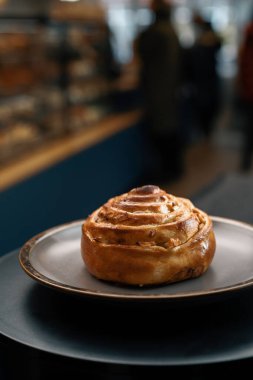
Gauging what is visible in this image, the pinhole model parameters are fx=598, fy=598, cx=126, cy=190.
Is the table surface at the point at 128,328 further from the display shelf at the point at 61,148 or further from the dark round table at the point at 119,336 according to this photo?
the display shelf at the point at 61,148

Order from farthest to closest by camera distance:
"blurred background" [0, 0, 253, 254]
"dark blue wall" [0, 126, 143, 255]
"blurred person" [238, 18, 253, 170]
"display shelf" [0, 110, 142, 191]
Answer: "blurred person" [238, 18, 253, 170], "blurred background" [0, 0, 253, 254], "display shelf" [0, 110, 142, 191], "dark blue wall" [0, 126, 143, 255]

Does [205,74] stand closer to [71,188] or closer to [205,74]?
[205,74]

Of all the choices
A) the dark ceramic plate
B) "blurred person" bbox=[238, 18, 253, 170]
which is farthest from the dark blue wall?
the dark ceramic plate

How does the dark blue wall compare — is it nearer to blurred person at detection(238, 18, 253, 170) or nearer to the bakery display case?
the bakery display case

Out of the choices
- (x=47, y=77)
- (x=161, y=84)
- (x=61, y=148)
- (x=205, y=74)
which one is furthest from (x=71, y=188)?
(x=205, y=74)

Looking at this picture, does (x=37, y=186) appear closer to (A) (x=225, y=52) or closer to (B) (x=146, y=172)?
(B) (x=146, y=172)

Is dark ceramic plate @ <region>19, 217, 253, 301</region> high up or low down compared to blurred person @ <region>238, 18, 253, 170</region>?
up

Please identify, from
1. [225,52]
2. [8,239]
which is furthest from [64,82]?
[225,52]

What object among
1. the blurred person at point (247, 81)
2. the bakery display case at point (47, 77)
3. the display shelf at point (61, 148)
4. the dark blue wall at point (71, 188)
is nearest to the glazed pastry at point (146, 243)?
the dark blue wall at point (71, 188)
